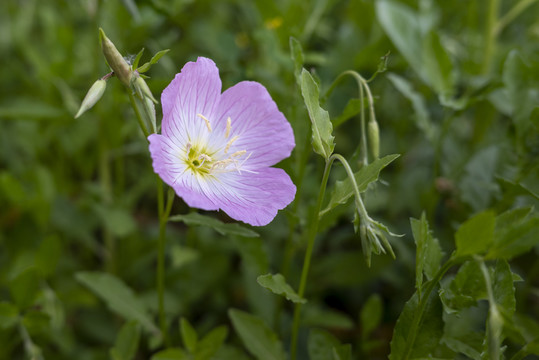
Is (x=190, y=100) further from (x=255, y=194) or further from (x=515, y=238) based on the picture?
(x=515, y=238)

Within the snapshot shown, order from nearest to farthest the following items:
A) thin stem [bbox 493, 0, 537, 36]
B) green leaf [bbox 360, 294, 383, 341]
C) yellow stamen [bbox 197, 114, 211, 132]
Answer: yellow stamen [bbox 197, 114, 211, 132] < green leaf [bbox 360, 294, 383, 341] < thin stem [bbox 493, 0, 537, 36]

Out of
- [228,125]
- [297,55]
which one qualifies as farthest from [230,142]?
[297,55]

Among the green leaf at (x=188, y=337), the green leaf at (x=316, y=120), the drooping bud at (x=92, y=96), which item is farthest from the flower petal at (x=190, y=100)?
the green leaf at (x=188, y=337)

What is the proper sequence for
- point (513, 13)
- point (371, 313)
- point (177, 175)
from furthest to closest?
point (513, 13)
point (371, 313)
point (177, 175)

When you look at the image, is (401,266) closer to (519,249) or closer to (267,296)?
(267,296)

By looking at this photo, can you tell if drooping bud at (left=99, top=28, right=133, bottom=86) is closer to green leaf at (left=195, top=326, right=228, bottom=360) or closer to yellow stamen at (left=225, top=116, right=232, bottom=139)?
yellow stamen at (left=225, top=116, right=232, bottom=139)

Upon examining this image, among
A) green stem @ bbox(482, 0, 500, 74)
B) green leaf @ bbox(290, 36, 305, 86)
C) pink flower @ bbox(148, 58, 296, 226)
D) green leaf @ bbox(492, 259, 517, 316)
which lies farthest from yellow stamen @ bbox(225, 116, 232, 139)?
green stem @ bbox(482, 0, 500, 74)

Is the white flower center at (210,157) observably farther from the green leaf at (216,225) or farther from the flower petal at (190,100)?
the green leaf at (216,225)
